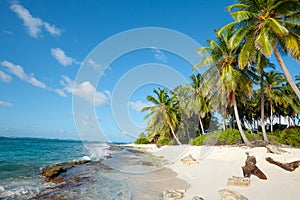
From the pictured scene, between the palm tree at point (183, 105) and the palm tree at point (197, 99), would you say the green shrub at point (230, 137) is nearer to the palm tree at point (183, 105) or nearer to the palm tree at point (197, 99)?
the palm tree at point (197, 99)

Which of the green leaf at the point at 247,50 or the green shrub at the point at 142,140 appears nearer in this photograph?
the green leaf at the point at 247,50

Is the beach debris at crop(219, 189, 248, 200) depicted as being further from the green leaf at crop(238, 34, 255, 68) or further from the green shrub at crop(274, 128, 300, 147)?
the green shrub at crop(274, 128, 300, 147)

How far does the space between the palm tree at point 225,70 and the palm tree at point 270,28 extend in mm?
3410

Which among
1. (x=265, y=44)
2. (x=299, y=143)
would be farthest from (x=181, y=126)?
(x=265, y=44)

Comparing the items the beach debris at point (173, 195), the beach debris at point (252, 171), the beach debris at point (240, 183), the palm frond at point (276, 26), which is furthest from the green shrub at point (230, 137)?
the beach debris at point (173, 195)

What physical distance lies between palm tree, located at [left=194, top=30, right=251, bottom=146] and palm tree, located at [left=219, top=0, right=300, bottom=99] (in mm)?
3410

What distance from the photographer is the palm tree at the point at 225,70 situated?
16.7 metres

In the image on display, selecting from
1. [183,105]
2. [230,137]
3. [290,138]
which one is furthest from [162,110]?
[290,138]

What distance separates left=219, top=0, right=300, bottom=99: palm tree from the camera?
11.1 metres

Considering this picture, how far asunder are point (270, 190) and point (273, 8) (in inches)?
438

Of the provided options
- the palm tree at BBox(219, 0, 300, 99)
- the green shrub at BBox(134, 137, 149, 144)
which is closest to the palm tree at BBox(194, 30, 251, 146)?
the palm tree at BBox(219, 0, 300, 99)

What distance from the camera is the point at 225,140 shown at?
20.2 metres

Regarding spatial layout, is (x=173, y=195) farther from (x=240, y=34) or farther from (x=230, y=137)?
(x=230, y=137)

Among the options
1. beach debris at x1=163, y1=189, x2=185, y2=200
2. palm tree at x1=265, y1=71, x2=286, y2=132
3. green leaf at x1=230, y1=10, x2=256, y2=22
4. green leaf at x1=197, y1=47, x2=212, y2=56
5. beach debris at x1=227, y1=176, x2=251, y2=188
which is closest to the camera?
beach debris at x1=163, y1=189, x2=185, y2=200
